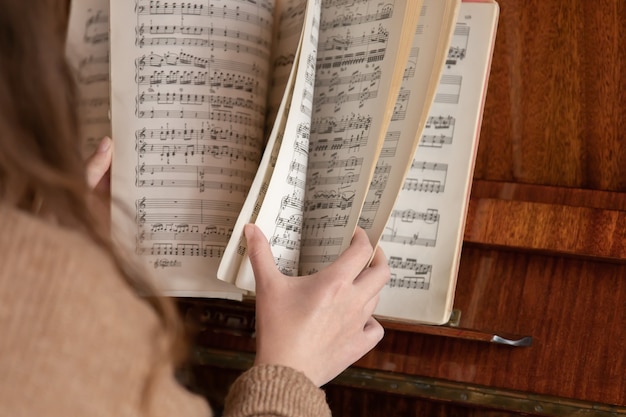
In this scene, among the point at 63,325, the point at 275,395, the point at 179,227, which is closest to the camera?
the point at 63,325

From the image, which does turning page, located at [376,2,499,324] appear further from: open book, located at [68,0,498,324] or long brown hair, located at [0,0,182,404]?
long brown hair, located at [0,0,182,404]

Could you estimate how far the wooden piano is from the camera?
3.34 ft

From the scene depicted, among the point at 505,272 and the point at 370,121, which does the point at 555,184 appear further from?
the point at 370,121

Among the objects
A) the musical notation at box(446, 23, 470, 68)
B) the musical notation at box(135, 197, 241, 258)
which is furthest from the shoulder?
the musical notation at box(446, 23, 470, 68)

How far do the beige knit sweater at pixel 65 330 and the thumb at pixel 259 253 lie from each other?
0.70 feet

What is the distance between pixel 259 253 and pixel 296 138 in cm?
15

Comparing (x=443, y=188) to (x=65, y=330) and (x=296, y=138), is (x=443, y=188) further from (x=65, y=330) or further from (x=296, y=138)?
(x=65, y=330)

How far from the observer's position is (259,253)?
2.82ft

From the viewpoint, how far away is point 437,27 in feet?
2.90

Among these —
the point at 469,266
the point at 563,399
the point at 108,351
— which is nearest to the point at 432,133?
the point at 469,266

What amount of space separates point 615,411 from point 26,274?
81cm

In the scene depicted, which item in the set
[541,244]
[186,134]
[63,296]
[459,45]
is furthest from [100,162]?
[541,244]

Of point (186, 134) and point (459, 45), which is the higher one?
point (459, 45)

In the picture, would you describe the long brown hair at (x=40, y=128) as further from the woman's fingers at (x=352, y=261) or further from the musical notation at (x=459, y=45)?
the musical notation at (x=459, y=45)
